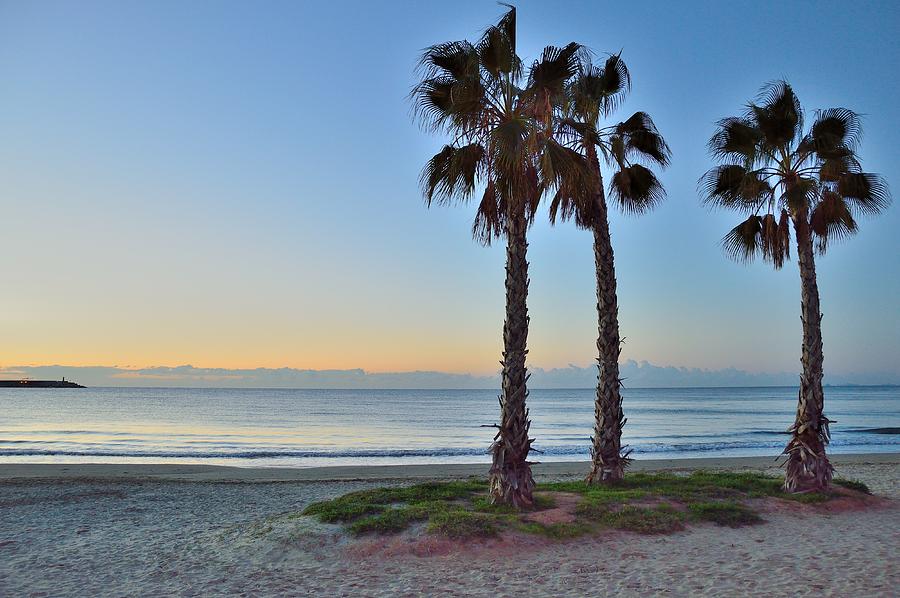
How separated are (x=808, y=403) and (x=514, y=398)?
22.4 ft

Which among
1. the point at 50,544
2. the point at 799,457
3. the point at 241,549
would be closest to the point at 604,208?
the point at 799,457

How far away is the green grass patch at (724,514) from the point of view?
39.8ft

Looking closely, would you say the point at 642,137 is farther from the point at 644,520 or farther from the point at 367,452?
the point at 367,452

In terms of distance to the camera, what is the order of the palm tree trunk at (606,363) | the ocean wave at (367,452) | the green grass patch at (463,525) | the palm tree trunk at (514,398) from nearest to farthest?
1. the green grass patch at (463,525)
2. the palm tree trunk at (514,398)
3. the palm tree trunk at (606,363)
4. the ocean wave at (367,452)

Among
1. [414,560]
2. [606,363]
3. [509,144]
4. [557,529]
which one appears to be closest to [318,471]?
[606,363]

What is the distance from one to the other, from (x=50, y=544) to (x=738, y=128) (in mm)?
16656

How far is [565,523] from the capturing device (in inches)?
453

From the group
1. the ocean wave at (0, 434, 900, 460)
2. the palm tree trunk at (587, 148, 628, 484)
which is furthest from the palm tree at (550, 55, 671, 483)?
the ocean wave at (0, 434, 900, 460)

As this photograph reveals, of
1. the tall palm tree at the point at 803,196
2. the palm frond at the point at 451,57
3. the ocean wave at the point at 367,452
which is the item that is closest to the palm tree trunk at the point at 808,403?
the tall palm tree at the point at 803,196

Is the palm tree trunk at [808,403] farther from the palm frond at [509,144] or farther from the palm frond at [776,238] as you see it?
the palm frond at [509,144]

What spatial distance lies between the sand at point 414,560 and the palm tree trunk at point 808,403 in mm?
1152

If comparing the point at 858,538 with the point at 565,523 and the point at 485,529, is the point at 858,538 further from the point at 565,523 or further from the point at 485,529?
the point at 485,529

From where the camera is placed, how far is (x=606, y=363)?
48.1 ft

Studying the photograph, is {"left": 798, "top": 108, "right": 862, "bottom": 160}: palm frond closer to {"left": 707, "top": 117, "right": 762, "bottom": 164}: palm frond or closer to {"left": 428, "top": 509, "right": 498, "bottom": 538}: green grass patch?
{"left": 707, "top": 117, "right": 762, "bottom": 164}: palm frond
